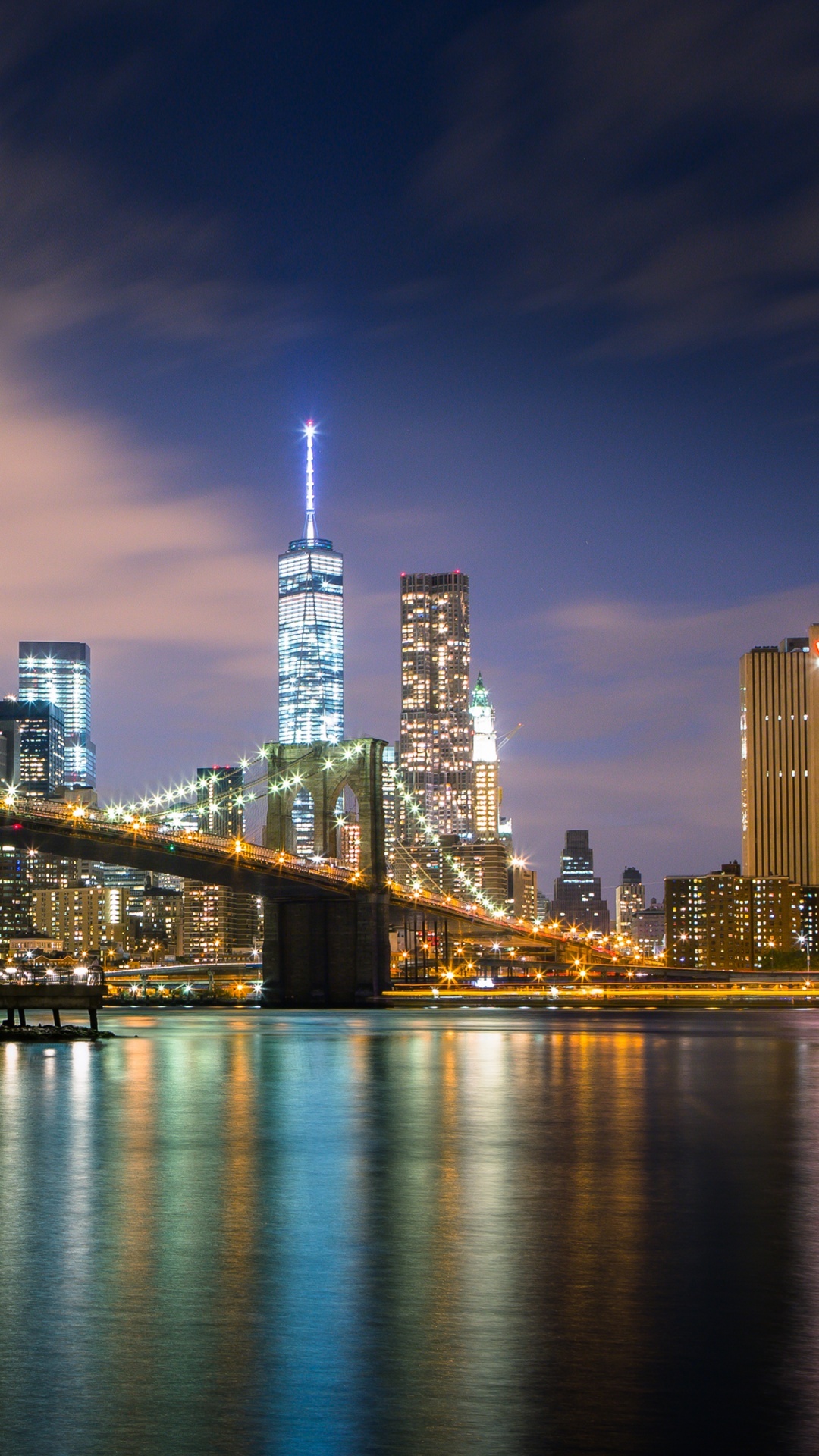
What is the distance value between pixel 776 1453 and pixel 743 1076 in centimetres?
3165

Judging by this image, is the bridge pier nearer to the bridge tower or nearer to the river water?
the bridge tower

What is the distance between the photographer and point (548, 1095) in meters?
33.6

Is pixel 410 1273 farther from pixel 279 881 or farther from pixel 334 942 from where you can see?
pixel 334 942

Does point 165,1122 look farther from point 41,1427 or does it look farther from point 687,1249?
point 41,1427

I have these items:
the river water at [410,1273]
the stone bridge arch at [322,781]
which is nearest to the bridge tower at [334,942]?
the stone bridge arch at [322,781]

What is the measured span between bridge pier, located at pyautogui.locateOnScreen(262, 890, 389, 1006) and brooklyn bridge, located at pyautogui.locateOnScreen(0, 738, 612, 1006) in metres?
0.07

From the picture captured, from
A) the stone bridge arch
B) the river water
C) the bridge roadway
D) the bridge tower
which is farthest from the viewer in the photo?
the stone bridge arch

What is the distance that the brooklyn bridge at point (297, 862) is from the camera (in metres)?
90.1

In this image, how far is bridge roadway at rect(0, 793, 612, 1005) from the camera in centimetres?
8769

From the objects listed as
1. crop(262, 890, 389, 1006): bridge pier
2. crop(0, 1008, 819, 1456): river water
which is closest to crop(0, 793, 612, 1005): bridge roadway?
crop(262, 890, 389, 1006): bridge pier

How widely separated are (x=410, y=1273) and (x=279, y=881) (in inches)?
3444

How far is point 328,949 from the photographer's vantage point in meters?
108

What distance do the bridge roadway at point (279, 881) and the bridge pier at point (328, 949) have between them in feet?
0.17

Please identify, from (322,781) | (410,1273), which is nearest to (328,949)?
(322,781)
